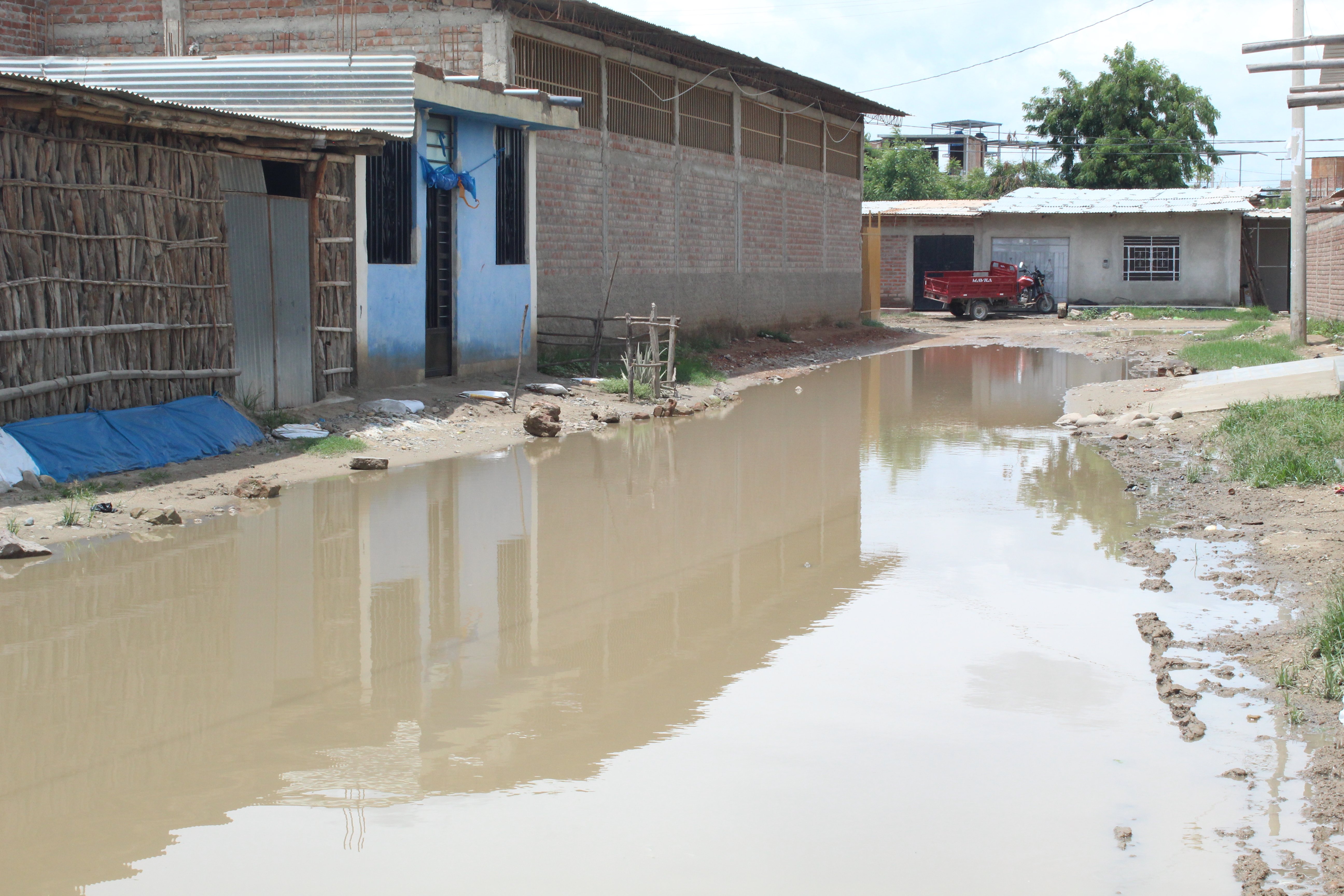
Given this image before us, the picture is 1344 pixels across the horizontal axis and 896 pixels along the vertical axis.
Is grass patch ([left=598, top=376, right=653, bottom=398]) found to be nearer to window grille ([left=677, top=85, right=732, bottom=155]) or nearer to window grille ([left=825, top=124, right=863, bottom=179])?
window grille ([left=677, top=85, right=732, bottom=155])

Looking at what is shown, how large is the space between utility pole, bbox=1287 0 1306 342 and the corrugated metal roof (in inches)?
596

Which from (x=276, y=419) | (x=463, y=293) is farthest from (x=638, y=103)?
(x=276, y=419)

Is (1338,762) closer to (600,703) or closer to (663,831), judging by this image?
(663,831)

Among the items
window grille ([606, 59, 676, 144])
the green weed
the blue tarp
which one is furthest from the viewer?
window grille ([606, 59, 676, 144])

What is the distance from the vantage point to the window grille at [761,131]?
26859 millimetres

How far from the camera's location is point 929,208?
1606 inches

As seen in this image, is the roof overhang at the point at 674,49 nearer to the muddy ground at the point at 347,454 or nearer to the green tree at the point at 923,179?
the muddy ground at the point at 347,454

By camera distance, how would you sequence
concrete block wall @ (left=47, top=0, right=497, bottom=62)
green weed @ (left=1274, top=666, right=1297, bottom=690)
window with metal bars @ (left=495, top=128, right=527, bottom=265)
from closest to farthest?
green weed @ (left=1274, top=666, right=1297, bottom=690), window with metal bars @ (left=495, top=128, right=527, bottom=265), concrete block wall @ (left=47, top=0, right=497, bottom=62)

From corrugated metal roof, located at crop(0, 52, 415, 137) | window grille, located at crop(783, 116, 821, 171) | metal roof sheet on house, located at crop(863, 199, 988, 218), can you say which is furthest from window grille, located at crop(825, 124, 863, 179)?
corrugated metal roof, located at crop(0, 52, 415, 137)

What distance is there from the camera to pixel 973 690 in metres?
5.92

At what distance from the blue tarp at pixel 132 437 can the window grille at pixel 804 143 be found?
1935 centimetres

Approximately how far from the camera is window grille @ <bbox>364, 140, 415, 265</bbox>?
48.6 feet

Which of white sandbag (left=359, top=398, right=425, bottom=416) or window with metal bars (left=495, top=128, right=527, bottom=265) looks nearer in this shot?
white sandbag (left=359, top=398, right=425, bottom=416)

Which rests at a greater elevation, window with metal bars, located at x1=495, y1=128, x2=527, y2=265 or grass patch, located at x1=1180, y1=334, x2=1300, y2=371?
window with metal bars, located at x1=495, y1=128, x2=527, y2=265
